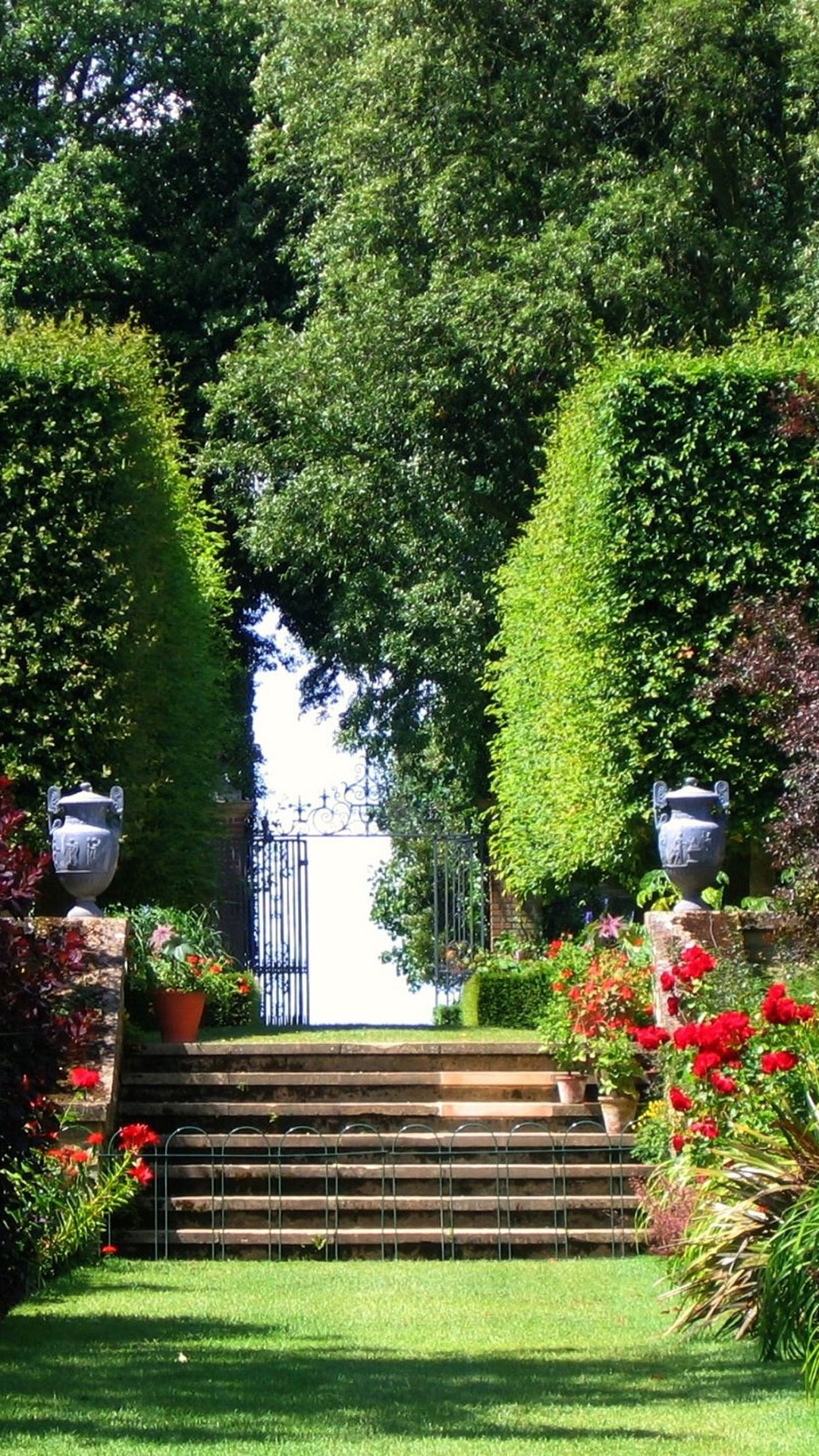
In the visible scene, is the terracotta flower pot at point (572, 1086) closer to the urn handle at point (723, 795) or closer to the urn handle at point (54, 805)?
the urn handle at point (723, 795)

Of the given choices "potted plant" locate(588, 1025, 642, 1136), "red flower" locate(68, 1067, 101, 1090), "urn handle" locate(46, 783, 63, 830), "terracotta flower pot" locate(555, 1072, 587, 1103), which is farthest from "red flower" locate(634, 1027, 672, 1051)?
"urn handle" locate(46, 783, 63, 830)

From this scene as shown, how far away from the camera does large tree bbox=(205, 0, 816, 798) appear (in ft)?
68.6

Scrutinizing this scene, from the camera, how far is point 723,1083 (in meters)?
8.60

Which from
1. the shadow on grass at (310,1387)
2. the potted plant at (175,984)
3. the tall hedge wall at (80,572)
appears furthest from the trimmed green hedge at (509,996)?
the shadow on grass at (310,1387)

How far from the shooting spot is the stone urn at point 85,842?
14016mm

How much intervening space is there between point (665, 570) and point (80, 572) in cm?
483

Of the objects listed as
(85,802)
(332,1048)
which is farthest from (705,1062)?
(85,802)

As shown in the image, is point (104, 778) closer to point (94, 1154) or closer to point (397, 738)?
point (94, 1154)

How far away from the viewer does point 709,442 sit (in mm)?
15773

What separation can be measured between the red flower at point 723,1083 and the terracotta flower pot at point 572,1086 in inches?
171

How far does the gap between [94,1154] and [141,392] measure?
27.3 feet

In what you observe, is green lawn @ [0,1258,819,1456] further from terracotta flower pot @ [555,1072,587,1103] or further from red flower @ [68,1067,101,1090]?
terracotta flower pot @ [555,1072,587,1103]

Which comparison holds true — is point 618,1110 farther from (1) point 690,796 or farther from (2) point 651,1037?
(2) point 651,1037

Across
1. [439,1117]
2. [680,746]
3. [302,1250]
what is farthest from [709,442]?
[302,1250]
